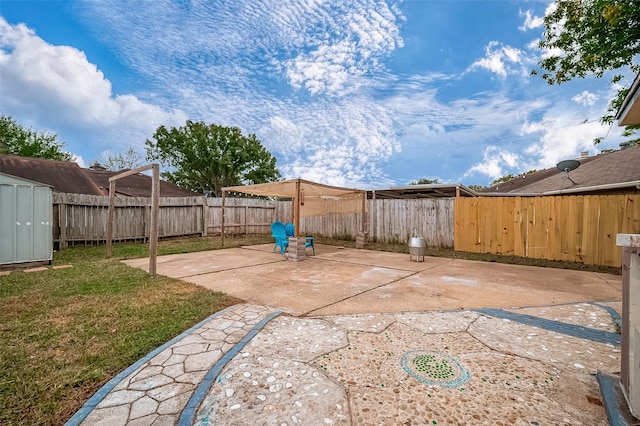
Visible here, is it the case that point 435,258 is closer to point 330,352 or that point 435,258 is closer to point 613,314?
point 613,314

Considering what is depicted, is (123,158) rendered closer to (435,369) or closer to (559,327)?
(435,369)

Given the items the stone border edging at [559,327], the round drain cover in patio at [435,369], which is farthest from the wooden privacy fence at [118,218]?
the stone border edging at [559,327]

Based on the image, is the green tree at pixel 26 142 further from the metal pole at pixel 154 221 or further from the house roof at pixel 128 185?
the metal pole at pixel 154 221

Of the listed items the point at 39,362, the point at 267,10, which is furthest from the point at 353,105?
the point at 39,362

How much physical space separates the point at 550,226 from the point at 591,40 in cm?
555

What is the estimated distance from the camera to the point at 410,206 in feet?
30.3

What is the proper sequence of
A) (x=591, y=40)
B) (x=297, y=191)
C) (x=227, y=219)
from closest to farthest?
(x=297, y=191)
(x=591, y=40)
(x=227, y=219)

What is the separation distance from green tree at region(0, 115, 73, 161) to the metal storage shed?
1837 centimetres

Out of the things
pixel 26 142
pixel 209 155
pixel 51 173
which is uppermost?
pixel 26 142

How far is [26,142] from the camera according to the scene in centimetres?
1908

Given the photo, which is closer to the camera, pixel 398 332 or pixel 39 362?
pixel 39 362

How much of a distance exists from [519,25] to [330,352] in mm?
11561

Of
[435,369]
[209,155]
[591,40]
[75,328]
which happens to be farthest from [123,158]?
[591,40]

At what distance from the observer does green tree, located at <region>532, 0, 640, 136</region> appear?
21.2 feet
